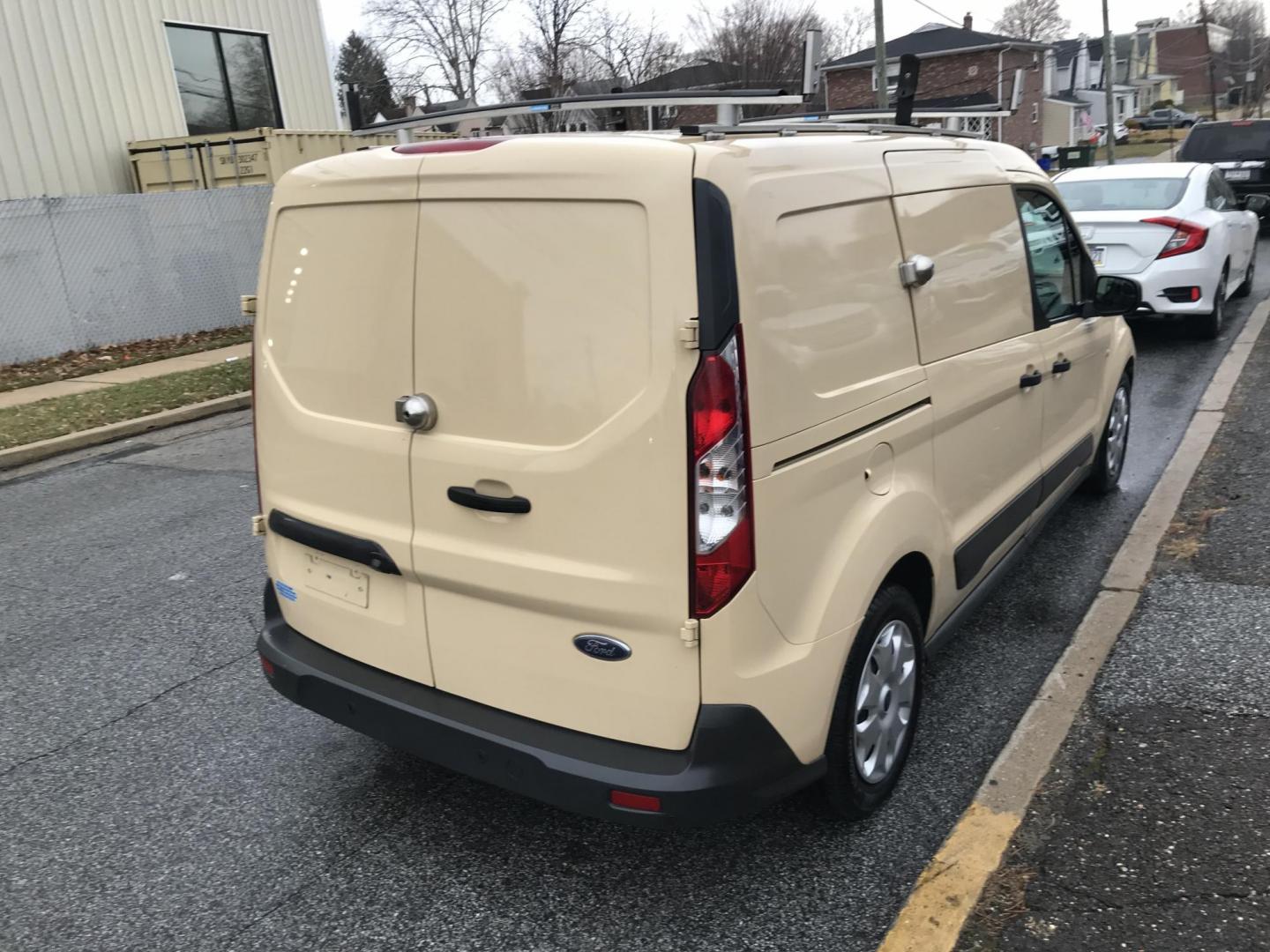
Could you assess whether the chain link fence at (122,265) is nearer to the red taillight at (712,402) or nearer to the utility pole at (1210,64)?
the red taillight at (712,402)

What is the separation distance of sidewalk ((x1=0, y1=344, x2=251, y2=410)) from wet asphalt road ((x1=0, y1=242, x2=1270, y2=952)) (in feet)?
20.2

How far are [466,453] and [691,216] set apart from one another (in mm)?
810

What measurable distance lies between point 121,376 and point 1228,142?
18789 millimetres

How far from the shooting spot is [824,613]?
103 inches

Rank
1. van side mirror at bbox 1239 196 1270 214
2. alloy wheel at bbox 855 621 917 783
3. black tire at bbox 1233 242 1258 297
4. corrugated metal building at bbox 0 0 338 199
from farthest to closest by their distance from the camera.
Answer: van side mirror at bbox 1239 196 1270 214, corrugated metal building at bbox 0 0 338 199, black tire at bbox 1233 242 1258 297, alloy wheel at bbox 855 621 917 783

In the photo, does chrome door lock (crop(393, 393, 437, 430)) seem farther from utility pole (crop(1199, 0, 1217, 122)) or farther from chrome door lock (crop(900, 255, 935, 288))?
utility pole (crop(1199, 0, 1217, 122))

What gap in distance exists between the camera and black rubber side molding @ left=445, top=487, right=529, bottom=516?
8.20 feet

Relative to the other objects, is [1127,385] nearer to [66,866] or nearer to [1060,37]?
[66,866]

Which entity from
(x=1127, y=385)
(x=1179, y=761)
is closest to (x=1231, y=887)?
(x=1179, y=761)

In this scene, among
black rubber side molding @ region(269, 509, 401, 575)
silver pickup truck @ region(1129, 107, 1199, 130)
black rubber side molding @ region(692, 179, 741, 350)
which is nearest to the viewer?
black rubber side molding @ region(692, 179, 741, 350)

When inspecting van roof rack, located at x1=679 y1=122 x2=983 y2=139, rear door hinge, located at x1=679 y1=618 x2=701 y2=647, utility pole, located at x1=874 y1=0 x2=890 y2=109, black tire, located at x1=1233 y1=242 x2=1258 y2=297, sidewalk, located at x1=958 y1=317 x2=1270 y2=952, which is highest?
utility pole, located at x1=874 y1=0 x2=890 y2=109

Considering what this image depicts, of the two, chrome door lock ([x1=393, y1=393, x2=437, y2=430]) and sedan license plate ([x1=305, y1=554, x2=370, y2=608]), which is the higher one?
chrome door lock ([x1=393, y1=393, x2=437, y2=430])

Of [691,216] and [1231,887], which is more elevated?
[691,216]

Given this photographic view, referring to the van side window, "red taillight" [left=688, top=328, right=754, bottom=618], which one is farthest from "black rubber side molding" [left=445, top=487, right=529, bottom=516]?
the van side window
